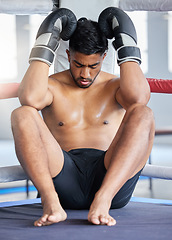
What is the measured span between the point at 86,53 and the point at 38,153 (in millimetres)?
509

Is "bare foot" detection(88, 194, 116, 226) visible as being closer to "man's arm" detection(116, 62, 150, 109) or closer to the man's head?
"man's arm" detection(116, 62, 150, 109)

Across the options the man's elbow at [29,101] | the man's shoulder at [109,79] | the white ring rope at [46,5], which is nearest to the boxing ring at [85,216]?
the white ring rope at [46,5]

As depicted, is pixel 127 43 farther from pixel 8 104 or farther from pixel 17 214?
pixel 8 104

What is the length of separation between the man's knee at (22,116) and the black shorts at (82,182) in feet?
0.72

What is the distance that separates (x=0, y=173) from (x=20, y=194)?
54.3 inches

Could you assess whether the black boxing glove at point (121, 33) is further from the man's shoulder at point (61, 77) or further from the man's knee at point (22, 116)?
the man's knee at point (22, 116)

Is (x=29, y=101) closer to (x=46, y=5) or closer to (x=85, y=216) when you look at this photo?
(x=85, y=216)

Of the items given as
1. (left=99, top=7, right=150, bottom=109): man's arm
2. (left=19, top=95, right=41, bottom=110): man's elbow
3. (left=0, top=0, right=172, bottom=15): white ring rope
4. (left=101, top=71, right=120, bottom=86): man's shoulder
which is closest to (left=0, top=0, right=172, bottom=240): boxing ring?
(left=0, top=0, right=172, bottom=15): white ring rope

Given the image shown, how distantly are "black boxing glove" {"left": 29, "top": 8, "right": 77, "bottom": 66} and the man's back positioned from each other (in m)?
0.15

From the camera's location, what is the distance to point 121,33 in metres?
1.75

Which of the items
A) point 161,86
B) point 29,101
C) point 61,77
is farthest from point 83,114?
point 161,86

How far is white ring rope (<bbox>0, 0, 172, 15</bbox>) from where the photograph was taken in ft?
6.89

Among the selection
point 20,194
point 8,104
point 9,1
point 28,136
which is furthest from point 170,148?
point 28,136

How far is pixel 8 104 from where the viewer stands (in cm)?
621
